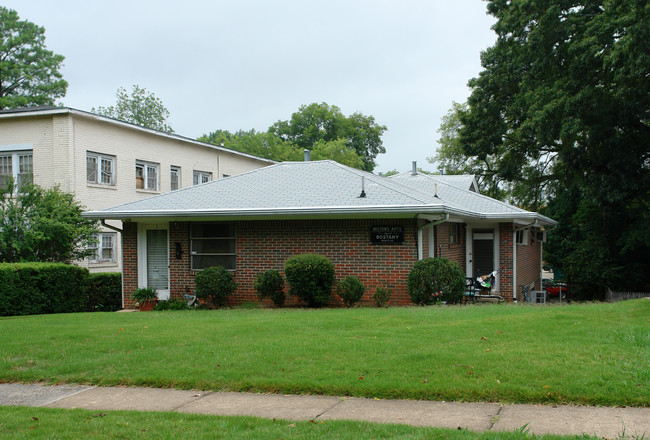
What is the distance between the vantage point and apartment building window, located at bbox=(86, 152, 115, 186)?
23.2 metres

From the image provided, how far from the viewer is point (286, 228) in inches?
630

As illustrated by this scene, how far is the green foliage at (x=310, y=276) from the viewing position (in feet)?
47.4

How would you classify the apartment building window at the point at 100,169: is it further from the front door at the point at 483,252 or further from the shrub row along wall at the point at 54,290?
the front door at the point at 483,252

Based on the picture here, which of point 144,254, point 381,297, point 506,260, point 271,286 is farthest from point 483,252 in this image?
point 144,254

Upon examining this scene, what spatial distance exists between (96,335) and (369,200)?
7310mm

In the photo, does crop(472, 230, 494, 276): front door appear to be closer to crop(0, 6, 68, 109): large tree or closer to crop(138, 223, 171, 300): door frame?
crop(138, 223, 171, 300): door frame

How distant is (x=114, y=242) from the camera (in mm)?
24219

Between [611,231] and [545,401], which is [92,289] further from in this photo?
[611,231]

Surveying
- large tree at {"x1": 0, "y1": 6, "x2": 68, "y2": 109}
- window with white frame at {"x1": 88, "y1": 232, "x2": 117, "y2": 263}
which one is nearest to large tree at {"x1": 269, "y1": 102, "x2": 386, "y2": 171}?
large tree at {"x1": 0, "y1": 6, "x2": 68, "y2": 109}

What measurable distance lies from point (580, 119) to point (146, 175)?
17025mm

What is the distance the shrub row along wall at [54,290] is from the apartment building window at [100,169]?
19.2ft

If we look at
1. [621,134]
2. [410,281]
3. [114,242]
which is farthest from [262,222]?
[621,134]

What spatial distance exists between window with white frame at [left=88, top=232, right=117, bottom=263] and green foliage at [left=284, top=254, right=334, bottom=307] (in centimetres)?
1139

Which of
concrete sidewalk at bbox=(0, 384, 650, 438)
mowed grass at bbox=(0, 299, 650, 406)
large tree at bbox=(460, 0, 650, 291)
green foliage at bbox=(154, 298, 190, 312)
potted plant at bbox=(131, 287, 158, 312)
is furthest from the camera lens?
large tree at bbox=(460, 0, 650, 291)
